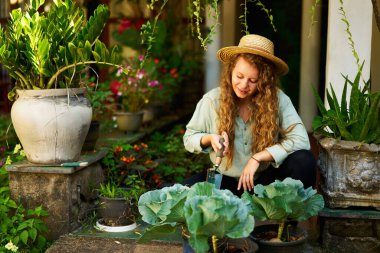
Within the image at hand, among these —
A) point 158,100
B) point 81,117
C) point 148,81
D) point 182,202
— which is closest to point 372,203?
point 182,202

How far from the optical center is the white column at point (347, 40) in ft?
13.4

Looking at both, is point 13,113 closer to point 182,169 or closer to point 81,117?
point 81,117

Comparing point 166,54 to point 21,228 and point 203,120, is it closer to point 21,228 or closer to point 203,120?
point 203,120

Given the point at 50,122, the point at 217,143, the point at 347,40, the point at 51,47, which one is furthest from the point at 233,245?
the point at 347,40

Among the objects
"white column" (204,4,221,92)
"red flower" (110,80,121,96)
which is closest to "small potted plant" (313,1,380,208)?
"red flower" (110,80,121,96)

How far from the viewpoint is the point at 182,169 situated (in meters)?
5.16

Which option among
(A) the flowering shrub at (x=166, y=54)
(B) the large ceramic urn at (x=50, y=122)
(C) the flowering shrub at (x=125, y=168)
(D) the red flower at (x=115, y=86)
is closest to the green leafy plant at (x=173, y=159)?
(C) the flowering shrub at (x=125, y=168)

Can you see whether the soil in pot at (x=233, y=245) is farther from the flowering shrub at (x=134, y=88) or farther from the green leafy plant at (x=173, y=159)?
the flowering shrub at (x=134, y=88)

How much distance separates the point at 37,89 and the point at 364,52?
215cm

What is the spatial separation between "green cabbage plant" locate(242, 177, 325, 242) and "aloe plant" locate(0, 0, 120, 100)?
1.30m

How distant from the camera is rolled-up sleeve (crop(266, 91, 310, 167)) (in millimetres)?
3570

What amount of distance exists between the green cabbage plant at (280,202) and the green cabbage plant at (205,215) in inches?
9.2

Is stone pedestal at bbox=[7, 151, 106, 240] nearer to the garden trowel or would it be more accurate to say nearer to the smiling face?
the garden trowel

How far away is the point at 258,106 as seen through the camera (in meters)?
3.64
